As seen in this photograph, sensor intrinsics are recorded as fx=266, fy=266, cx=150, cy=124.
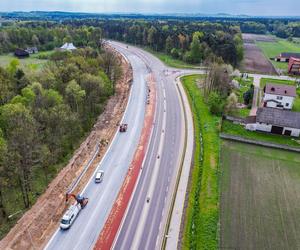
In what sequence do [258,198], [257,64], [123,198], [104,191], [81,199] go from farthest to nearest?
[257,64], [104,191], [258,198], [123,198], [81,199]

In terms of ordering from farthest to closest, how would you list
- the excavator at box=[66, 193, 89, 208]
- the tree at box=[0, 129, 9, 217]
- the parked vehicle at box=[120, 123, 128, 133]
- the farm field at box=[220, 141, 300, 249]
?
the parked vehicle at box=[120, 123, 128, 133] → the excavator at box=[66, 193, 89, 208] → the tree at box=[0, 129, 9, 217] → the farm field at box=[220, 141, 300, 249]

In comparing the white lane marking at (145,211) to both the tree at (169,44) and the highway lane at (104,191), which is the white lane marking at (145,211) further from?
the tree at (169,44)

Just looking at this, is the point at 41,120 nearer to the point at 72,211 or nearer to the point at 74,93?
the point at 74,93

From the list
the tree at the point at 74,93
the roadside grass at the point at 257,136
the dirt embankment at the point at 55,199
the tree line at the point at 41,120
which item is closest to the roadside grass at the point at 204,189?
the roadside grass at the point at 257,136

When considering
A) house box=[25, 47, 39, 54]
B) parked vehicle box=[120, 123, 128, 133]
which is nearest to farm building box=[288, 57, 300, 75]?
parked vehicle box=[120, 123, 128, 133]

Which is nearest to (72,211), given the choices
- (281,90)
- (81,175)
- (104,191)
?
(104,191)

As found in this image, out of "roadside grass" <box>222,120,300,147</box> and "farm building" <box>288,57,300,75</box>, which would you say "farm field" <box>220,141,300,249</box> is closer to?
"roadside grass" <box>222,120,300,147</box>
